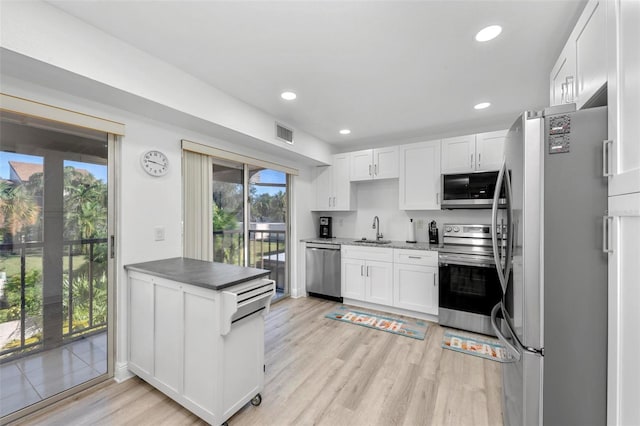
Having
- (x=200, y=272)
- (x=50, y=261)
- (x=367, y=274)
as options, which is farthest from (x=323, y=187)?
(x=50, y=261)

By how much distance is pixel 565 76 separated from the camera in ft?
5.25

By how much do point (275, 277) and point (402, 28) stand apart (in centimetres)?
360

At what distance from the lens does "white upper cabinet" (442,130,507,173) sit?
124 inches

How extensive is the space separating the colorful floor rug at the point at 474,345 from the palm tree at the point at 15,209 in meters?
3.67

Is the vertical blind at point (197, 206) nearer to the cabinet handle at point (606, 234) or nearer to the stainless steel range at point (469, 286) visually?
the stainless steel range at point (469, 286)

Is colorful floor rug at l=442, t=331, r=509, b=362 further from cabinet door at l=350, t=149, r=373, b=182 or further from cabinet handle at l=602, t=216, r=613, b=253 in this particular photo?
Answer: cabinet door at l=350, t=149, r=373, b=182

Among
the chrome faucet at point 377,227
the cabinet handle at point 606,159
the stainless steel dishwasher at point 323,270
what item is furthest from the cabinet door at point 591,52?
the stainless steel dishwasher at point 323,270

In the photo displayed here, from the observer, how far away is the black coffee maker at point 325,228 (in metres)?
4.60

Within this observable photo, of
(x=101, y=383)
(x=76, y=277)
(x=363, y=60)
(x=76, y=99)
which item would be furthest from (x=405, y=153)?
(x=101, y=383)

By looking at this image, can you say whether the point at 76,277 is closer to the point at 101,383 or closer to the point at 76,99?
the point at 101,383

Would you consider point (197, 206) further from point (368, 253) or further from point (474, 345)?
point (474, 345)

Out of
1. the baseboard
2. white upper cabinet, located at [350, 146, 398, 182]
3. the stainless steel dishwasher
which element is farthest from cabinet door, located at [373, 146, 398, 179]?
the baseboard

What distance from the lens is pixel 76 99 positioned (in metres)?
1.91

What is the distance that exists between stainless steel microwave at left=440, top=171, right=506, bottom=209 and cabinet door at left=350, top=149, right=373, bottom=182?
1106 mm
